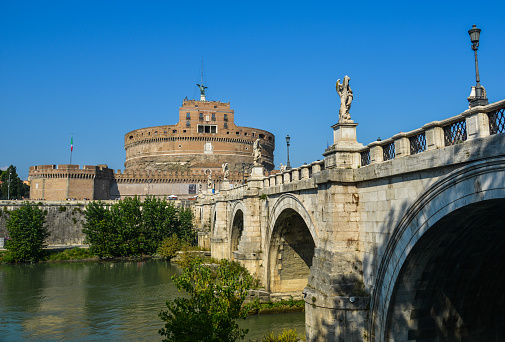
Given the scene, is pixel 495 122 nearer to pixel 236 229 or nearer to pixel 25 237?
pixel 236 229

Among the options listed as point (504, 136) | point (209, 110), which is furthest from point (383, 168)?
point (209, 110)

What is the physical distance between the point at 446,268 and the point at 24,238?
44.2 meters

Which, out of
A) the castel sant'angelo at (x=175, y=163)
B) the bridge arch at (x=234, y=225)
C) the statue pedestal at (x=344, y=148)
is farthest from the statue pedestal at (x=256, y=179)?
the castel sant'angelo at (x=175, y=163)

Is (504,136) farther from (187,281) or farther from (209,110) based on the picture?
(209,110)

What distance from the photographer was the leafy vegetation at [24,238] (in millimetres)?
43312

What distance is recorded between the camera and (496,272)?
11781 millimetres

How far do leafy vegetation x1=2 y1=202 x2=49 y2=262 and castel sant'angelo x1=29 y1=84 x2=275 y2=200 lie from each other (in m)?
26.7

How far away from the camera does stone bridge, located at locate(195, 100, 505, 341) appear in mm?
8216

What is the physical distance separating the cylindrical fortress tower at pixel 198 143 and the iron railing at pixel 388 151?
242 feet

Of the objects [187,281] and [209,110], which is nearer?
[187,281]

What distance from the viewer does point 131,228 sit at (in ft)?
155

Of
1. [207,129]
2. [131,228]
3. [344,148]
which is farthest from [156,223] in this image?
[207,129]

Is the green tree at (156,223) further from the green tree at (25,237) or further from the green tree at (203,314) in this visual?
the green tree at (203,314)

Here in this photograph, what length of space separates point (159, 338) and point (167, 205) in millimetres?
36896
